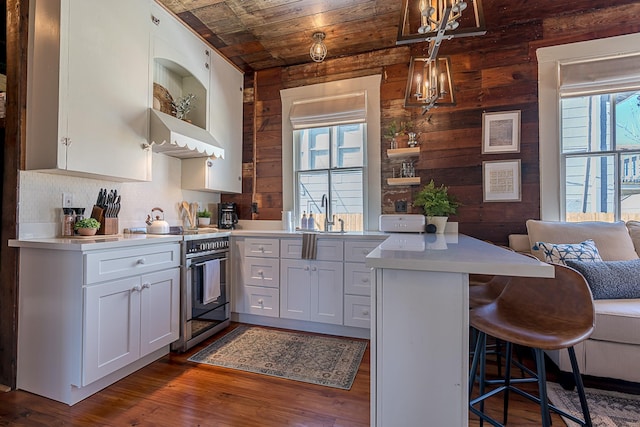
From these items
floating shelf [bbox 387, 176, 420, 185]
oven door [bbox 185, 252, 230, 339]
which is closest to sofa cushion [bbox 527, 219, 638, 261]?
floating shelf [bbox 387, 176, 420, 185]

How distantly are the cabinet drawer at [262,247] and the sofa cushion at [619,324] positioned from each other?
7.87ft

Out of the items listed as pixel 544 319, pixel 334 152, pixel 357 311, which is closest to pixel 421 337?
pixel 544 319

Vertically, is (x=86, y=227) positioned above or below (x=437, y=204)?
below

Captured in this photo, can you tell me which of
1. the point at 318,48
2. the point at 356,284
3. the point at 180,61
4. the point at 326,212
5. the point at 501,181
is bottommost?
the point at 356,284

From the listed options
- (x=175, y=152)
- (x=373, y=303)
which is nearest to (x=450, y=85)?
(x=373, y=303)

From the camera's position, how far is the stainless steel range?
97.2 inches

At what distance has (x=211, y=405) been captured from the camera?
70.3 inches

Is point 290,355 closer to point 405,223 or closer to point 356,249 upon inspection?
point 356,249

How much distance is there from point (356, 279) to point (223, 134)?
7.20 ft

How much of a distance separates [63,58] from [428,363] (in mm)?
2646

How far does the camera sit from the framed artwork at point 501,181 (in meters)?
2.84

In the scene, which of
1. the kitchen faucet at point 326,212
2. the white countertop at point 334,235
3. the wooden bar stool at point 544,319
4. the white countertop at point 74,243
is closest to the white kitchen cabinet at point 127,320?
the white countertop at point 74,243

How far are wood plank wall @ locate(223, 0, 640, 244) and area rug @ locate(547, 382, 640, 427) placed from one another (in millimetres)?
1343

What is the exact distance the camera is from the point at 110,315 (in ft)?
6.22
